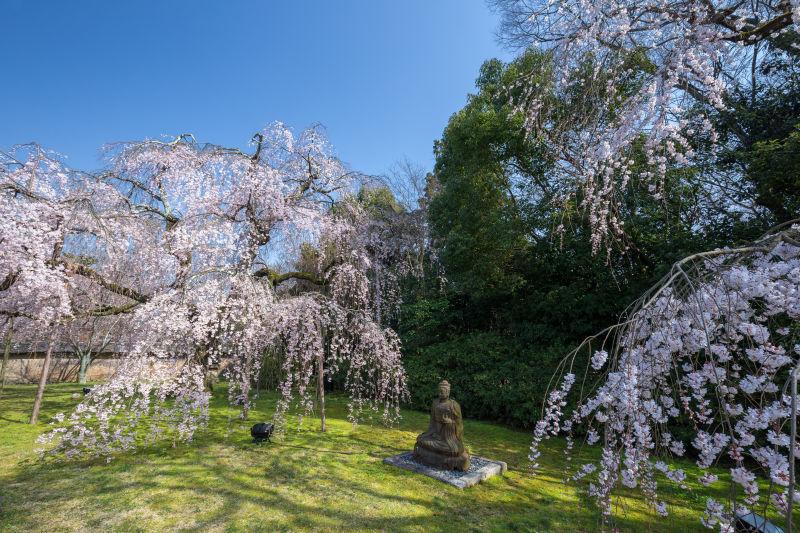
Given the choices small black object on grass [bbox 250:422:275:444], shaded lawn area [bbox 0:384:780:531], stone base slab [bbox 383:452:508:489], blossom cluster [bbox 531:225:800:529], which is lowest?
shaded lawn area [bbox 0:384:780:531]

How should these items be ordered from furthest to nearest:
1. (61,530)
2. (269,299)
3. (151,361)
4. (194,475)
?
(269,299) < (151,361) < (194,475) < (61,530)

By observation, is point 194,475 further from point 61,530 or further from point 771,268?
point 771,268

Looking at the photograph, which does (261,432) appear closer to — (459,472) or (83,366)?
(459,472)

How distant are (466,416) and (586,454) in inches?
112

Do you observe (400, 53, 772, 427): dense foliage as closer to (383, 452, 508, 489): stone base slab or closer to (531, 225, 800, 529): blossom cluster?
(383, 452, 508, 489): stone base slab

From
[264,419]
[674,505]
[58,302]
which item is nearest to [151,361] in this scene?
[58,302]

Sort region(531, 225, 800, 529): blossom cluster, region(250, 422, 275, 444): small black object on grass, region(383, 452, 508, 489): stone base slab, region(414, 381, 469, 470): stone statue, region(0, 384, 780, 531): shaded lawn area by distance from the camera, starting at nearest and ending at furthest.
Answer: region(531, 225, 800, 529): blossom cluster, region(0, 384, 780, 531): shaded lawn area, region(383, 452, 508, 489): stone base slab, region(414, 381, 469, 470): stone statue, region(250, 422, 275, 444): small black object on grass

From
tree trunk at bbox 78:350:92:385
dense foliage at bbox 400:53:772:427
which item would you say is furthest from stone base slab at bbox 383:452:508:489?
tree trunk at bbox 78:350:92:385

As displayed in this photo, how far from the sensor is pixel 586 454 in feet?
20.2

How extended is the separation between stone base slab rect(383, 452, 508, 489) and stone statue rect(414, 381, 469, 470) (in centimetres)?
9

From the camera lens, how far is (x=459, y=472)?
16.5ft

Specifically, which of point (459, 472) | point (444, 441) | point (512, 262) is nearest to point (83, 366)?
point (444, 441)

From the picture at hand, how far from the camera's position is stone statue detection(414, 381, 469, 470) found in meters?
5.13

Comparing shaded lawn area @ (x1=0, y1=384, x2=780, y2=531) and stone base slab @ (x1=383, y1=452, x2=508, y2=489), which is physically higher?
stone base slab @ (x1=383, y1=452, x2=508, y2=489)
